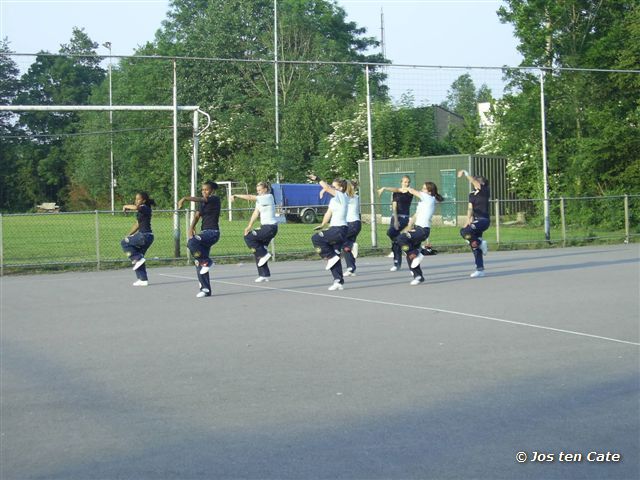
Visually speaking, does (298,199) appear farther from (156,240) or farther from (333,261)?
(333,261)

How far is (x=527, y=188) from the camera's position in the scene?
4088 cm

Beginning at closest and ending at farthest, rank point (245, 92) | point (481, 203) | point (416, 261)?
point (416, 261)
point (481, 203)
point (245, 92)

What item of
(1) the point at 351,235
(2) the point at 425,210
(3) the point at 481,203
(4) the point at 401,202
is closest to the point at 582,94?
(4) the point at 401,202

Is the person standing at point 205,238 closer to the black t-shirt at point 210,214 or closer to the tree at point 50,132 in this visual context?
the black t-shirt at point 210,214

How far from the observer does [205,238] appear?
14.7 m

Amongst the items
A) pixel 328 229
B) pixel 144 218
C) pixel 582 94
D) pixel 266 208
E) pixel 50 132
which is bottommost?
pixel 328 229

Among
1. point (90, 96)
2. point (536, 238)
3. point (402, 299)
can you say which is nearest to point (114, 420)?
point (402, 299)

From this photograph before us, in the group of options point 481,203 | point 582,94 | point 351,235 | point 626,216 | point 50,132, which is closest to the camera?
point 481,203

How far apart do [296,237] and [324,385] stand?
24033mm

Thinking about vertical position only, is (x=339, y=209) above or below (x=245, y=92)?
below

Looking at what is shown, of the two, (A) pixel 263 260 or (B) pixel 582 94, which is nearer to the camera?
(A) pixel 263 260

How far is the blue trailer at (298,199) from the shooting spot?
49.7m

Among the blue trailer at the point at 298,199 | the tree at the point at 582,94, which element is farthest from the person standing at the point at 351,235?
the blue trailer at the point at 298,199

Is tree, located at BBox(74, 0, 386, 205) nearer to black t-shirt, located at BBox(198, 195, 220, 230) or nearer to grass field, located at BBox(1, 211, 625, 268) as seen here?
grass field, located at BBox(1, 211, 625, 268)
